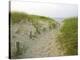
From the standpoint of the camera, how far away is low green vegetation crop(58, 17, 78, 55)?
218 centimetres

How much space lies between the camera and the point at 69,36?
Result: 2205 mm

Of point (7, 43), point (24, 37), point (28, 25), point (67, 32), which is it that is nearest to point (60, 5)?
point (67, 32)

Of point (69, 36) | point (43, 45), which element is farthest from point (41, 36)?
point (69, 36)

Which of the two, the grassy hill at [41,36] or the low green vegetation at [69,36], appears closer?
the grassy hill at [41,36]

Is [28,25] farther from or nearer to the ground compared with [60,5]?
nearer to the ground

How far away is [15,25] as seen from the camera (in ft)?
6.59

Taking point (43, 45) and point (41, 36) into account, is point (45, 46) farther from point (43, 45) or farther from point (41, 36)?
point (41, 36)

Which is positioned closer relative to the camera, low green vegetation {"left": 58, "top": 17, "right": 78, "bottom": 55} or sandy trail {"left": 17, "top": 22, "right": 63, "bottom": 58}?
sandy trail {"left": 17, "top": 22, "right": 63, "bottom": 58}

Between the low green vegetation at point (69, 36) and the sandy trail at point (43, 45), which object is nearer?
the sandy trail at point (43, 45)

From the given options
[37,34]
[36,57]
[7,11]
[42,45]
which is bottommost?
[36,57]

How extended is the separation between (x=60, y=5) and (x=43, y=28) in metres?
0.40

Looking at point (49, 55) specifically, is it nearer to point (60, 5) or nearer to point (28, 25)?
point (28, 25)

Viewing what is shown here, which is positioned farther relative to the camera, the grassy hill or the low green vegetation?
the low green vegetation

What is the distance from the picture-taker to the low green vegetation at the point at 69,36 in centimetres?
218
